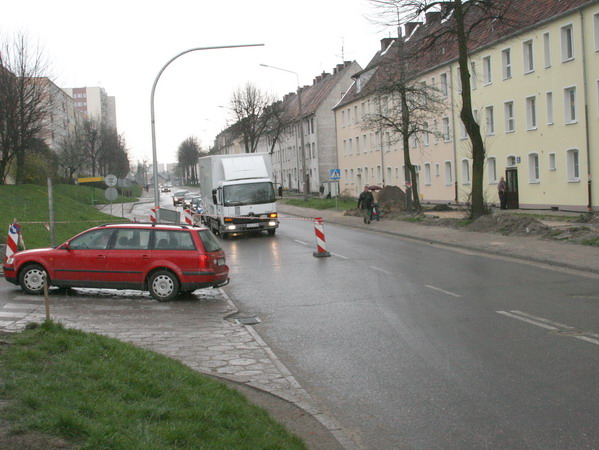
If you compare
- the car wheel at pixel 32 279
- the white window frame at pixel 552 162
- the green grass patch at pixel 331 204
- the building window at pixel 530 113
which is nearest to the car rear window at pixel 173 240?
the car wheel at pixel 32 279

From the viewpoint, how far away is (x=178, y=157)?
18362 cm

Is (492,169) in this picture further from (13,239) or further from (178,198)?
(178,198)

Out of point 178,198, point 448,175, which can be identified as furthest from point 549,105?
point 178,198

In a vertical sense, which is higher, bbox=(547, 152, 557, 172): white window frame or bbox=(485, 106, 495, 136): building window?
bbox=(485, 106, 495, 136): building window

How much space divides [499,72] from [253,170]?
1980 cm

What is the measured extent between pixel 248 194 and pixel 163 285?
16147 millimetres

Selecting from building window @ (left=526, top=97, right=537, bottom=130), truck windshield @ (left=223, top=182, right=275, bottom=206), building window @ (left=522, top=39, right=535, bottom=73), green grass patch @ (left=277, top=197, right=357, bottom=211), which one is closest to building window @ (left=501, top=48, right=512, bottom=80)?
building window @ (left=522, top=39, right=535, bottom=73)

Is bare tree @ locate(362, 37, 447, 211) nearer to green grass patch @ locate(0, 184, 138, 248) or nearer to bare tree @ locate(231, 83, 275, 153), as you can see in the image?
green grass patch @ locate(0, 184, 138, 248)

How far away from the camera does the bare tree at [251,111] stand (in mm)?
81562

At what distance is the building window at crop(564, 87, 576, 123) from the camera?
35844mm

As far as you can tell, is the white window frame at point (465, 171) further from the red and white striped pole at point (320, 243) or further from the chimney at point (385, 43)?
the red and white striped pole at point (320, 243)

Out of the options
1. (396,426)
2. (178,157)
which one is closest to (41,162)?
(396,426)

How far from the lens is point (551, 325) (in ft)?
32.5

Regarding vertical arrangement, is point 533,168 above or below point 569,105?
below
